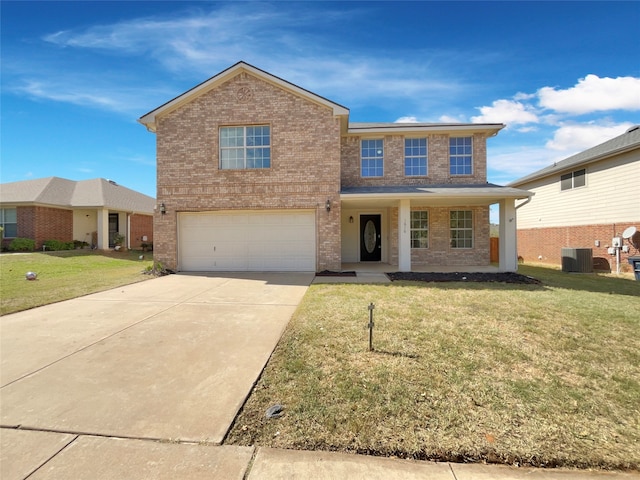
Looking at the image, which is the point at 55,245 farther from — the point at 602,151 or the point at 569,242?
the point at 602,151

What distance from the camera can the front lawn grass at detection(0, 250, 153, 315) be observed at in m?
7.38

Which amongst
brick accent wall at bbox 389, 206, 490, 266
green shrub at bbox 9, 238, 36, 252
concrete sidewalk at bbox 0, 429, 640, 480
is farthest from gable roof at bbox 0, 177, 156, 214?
concrete sidewalk at bbox 0, 429, 640, 480

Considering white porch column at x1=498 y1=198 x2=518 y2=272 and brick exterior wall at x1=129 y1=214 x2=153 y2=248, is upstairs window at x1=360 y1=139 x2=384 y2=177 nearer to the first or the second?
white porch column at x1=498 y1=198 x2=518 y2=272

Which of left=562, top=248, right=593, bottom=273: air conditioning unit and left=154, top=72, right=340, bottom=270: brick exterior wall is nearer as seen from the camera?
left=154, top=72, right=340, bottom=270: brick exterior wall

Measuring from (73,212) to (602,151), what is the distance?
29.9 metres

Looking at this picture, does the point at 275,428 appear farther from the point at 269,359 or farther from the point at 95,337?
the point at 95,337

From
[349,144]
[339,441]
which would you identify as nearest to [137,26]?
[349,144]

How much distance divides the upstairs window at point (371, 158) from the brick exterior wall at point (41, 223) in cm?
1917

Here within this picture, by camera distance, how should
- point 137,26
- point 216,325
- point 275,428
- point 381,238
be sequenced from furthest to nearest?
point 381,238 < point 137,26 < point 216,325 < point 275,428

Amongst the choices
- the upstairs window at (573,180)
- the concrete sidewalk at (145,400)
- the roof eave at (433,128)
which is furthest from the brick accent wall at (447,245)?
the concrete sidewalk at (145,400)

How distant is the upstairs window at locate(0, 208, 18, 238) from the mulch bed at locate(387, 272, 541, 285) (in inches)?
874

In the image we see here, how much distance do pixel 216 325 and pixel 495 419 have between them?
4393 mm

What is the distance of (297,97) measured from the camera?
11594mm

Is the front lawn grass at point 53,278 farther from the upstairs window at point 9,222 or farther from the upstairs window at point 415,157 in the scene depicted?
the upstairs window at point 415,157
